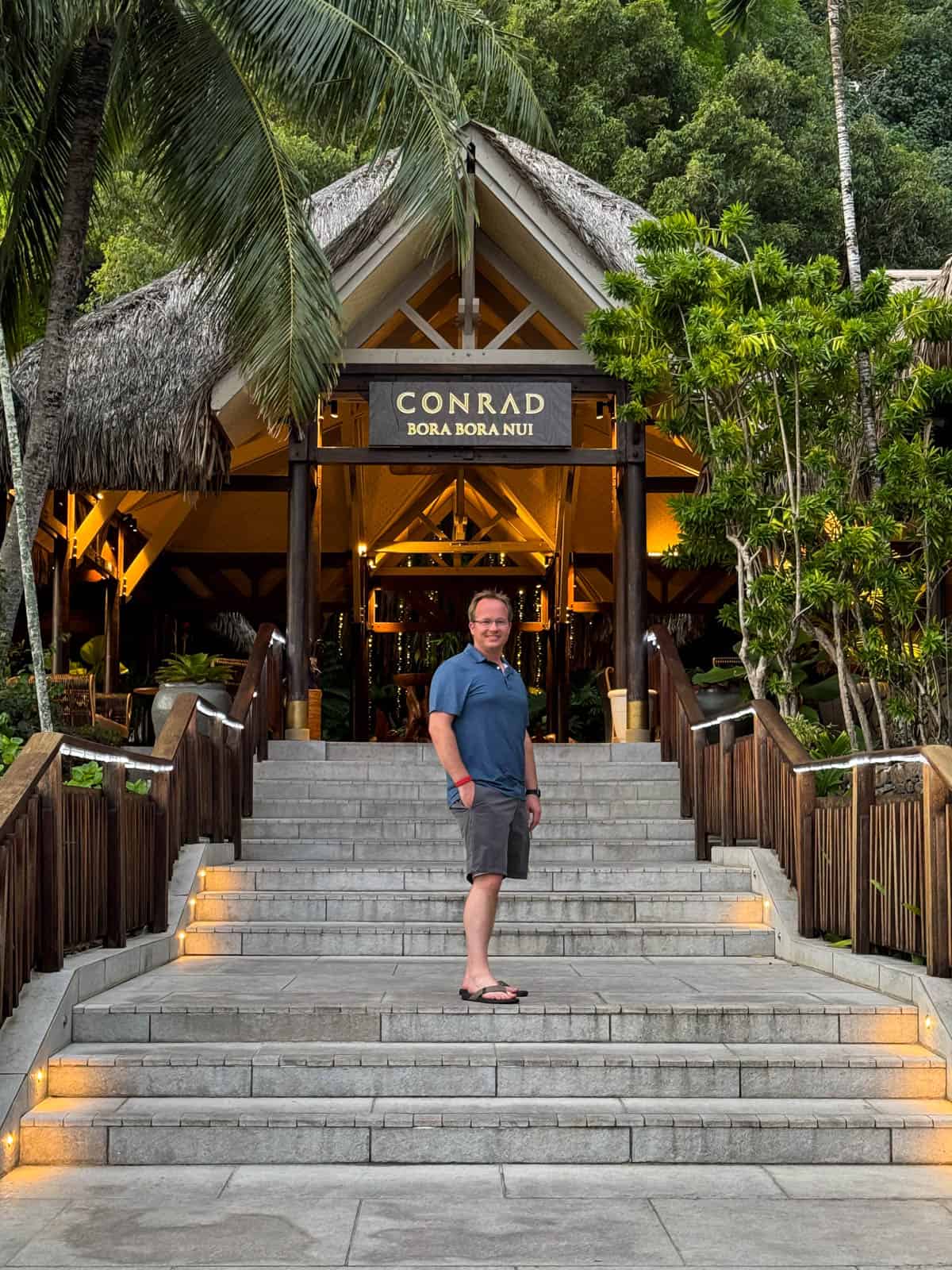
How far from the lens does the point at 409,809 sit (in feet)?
30.8

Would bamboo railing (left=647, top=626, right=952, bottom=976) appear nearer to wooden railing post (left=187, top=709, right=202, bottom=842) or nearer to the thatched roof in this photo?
wooden railing post (left=187, top=709, right=202, bottom=842)

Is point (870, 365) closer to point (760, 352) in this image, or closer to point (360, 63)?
point (760, 352)

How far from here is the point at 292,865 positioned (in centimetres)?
793

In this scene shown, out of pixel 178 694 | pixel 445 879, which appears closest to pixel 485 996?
pixel 445 879

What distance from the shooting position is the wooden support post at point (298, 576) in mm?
11414

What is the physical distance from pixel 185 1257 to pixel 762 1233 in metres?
1.46

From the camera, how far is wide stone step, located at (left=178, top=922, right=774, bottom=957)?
6777 mm

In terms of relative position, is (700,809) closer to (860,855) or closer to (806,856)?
(806,856)

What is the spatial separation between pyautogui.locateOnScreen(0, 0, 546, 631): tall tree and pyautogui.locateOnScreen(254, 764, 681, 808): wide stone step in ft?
6.86

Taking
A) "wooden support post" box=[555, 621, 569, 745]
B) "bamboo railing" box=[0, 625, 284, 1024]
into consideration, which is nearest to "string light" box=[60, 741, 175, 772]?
"bamboo railing" box=[0, 625, 284, 1024]

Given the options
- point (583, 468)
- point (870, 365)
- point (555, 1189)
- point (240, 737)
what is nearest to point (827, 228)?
point (583, 468)

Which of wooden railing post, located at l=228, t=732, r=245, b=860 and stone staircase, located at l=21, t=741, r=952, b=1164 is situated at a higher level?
wooden railing post, located at l=228, t=732, r=245, b=860

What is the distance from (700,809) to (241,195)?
5.17 metres

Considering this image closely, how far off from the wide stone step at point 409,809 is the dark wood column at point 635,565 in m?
1.92
